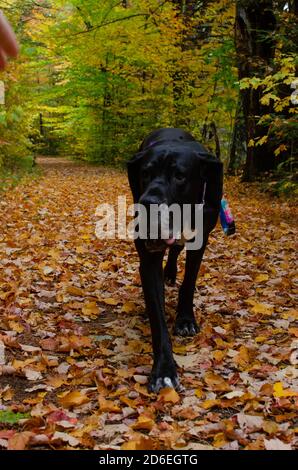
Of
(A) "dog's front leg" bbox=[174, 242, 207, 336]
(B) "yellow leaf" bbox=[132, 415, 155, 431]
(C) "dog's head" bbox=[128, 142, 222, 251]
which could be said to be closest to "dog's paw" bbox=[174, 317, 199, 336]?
(A) "dog's front leg" bbox=[174, 242, 207, 336]

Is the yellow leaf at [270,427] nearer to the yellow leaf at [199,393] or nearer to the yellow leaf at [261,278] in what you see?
Result: the yellow leaf at [199,393]

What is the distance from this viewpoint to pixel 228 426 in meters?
2.63

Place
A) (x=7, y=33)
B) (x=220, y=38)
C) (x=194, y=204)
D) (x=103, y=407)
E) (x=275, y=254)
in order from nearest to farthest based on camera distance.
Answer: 1. (x=7, y=33)
2. (x=103, y=407)
3. (x=194, y=204)
4. (x=275, y=254)
5. (x=220, y=38)

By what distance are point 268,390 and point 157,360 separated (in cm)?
67

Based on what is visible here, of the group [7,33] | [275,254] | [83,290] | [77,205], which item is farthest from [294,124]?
[7,33]

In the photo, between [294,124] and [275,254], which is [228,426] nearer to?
[275,254]

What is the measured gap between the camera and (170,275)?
207 inches

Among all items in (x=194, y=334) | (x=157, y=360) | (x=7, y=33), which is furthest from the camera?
(x=194, y=334)

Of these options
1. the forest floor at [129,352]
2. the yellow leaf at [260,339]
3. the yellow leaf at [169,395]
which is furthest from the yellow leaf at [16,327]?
the yellow leaf at [260,339]

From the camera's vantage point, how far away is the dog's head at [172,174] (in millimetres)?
3041

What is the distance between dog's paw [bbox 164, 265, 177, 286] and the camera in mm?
5211

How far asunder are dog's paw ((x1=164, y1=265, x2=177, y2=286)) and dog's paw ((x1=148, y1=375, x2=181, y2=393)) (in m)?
2.16

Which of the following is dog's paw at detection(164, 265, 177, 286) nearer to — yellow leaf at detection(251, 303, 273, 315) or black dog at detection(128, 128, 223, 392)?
yellow leaf at detection(251, 303, 273, 315)

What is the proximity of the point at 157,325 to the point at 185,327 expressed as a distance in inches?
34.5
